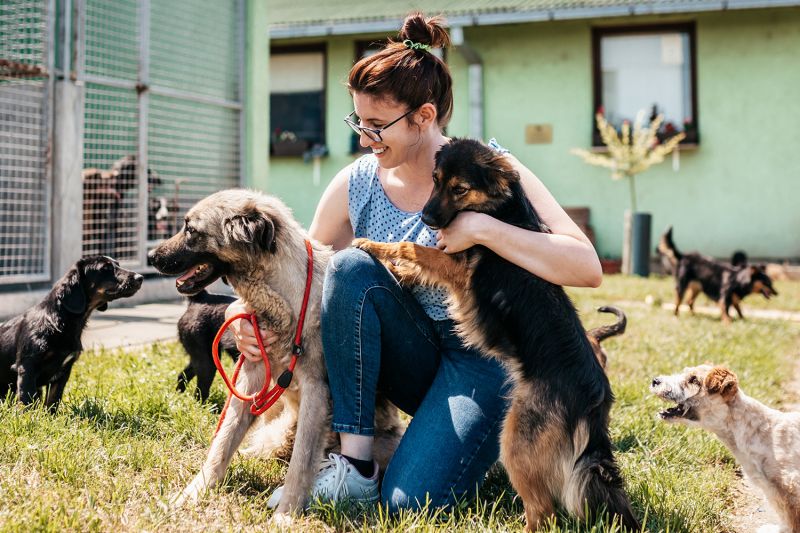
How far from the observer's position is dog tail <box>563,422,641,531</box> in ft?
7.53

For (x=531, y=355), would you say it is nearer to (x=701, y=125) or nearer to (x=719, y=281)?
(x=719, y=281)

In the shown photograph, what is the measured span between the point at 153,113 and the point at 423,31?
16.9 ft

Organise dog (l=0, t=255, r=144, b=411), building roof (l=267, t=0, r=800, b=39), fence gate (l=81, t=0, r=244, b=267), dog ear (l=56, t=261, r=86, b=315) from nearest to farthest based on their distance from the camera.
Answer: dog (l=0, t=255, r=144, b=411), dog ear (l=56, t=261, r=86, b=315), fence gate (l=81, t=0, r=244, b=267), building roof (l=267, t=0, r=800, b=39)

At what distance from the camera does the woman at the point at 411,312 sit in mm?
2588

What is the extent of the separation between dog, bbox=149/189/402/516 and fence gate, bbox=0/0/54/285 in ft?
12.6

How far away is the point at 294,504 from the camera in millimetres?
2475

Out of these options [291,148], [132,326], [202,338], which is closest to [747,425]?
[202,338]

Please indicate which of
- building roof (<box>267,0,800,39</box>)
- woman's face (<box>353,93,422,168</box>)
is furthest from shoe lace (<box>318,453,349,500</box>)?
building roof (<box>267,0,800,39</box>)

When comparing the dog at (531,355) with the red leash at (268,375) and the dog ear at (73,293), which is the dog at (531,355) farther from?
the dog ear at (73,293)

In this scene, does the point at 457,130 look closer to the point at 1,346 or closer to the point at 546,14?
the point at 546,14

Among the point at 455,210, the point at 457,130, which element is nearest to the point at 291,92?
the point at 457,130

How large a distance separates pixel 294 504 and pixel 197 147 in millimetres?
6055

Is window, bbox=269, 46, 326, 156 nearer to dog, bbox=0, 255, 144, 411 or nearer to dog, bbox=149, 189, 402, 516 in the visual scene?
dog, bbox=0, 255, 144, 411

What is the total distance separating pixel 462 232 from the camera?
2652mm
